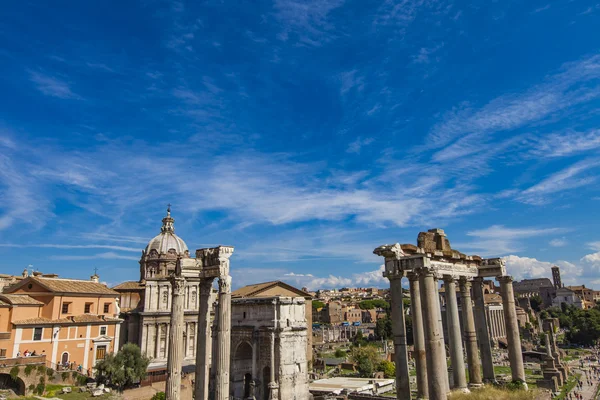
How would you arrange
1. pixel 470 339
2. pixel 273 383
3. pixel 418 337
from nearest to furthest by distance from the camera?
pixel 418 337 → pixel 470 339 → pixel 273 383

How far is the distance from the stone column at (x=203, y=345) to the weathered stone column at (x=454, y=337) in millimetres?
9867

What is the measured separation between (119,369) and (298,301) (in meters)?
14.1

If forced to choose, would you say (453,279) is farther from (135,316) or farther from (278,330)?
(135,316)

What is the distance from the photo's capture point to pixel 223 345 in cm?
1808

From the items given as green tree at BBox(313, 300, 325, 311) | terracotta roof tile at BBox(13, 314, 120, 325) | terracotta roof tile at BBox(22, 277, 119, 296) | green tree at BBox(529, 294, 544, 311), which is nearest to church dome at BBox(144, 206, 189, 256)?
terracotta roof tile at BBox(22, 277, 119, 296)

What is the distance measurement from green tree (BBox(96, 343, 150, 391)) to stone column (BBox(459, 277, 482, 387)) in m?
23.2

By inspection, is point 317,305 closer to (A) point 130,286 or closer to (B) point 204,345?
(A) point 130,286

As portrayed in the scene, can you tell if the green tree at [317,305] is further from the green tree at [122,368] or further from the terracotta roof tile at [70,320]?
the green tree at [122,368]

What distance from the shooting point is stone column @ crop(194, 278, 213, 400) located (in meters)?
18.3

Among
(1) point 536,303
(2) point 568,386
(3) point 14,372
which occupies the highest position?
(1) point 536,303

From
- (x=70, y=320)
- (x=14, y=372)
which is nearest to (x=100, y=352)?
(x=70, y=320)

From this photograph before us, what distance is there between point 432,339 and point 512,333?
6100 mm

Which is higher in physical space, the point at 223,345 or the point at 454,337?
the point at 454,337

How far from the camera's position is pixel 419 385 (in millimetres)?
15125
